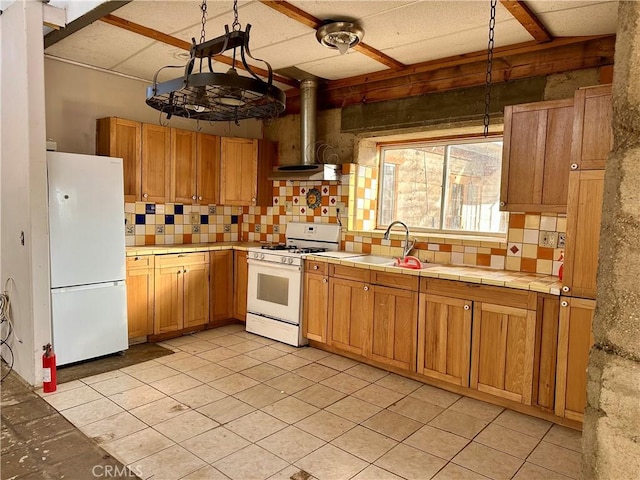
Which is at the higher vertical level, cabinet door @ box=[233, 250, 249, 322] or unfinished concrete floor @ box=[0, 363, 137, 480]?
cabinet door @ box=[233, 250, 249, 322]

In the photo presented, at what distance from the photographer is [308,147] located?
14.5 ft

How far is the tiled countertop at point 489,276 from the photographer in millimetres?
2711

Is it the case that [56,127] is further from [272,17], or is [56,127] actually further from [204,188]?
[272,17]

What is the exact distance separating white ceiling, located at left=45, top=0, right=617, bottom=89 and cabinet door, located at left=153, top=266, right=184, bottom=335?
6.23ft

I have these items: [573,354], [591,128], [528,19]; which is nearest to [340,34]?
[528,19]

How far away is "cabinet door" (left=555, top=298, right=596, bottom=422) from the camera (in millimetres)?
2529

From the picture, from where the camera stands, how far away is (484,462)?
2320 millimetres

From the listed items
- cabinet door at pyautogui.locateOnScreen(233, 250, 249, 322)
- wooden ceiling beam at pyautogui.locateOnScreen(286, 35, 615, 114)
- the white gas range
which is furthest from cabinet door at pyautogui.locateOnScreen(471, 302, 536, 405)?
cabinet door at pyautogui.locateOnScreen(233, 250, 249, 322)

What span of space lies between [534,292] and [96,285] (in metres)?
3.21

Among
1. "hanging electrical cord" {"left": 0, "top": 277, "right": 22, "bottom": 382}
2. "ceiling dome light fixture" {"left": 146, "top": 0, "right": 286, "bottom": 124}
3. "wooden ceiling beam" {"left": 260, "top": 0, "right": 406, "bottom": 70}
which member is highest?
"wooden ceiling beam" {"left": 260, "top": 0, "right": 406, "bottom": 70}

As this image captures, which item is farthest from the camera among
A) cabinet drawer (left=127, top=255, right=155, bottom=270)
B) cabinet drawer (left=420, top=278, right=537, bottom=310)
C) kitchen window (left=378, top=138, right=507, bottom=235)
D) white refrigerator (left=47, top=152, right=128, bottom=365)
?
cabinet drawer (left=127, top=255, right=155, bottom=270)

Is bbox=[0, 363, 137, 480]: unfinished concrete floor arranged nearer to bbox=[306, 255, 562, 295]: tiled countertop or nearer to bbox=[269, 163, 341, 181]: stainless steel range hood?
bbox=[306, 255, 562, 295]: tiled countertop

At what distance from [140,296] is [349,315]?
188 cm

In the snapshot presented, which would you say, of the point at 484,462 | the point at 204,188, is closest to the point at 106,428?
the point at 484,462
